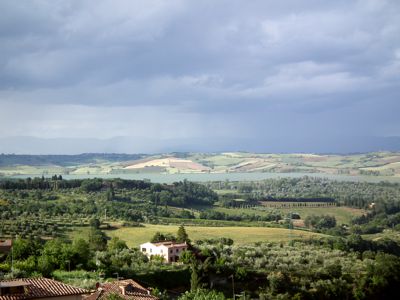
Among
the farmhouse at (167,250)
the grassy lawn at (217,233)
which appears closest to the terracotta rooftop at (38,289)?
the farmhouse at (167,250)

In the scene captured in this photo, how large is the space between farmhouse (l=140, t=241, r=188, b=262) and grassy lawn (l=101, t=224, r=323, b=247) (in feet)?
21.9

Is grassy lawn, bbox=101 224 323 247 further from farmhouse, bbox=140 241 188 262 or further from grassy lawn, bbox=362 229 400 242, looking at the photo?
grassy lawn, bbox=362 229 400 242

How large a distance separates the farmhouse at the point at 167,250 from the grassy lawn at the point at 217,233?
666 centimetres

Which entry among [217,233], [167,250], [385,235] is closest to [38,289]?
[167,250]

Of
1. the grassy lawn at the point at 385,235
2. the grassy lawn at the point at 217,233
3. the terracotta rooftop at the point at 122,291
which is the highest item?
the terracotta rooftop at the point at 122,291

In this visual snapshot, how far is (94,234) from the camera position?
2778 inches

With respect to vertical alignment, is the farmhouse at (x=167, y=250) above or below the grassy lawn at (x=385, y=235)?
above

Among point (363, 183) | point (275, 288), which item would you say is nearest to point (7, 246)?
point (275, 288)

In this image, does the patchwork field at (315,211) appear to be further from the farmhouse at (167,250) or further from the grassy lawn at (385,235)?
the farmhouse at (167,250)

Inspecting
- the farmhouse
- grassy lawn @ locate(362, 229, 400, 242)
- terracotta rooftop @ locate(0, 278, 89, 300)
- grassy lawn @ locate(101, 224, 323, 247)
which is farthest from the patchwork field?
terracotta rooftop @ locate(0, 278, 89, 300)

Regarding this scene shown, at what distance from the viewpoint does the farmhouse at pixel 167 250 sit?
6331 cm

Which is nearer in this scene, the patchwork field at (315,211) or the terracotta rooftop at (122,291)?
the terracotta rooftop at (122,291)

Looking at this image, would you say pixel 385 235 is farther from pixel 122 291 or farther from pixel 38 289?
pixel 38 289

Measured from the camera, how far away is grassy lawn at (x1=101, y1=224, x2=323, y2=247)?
77750mm
